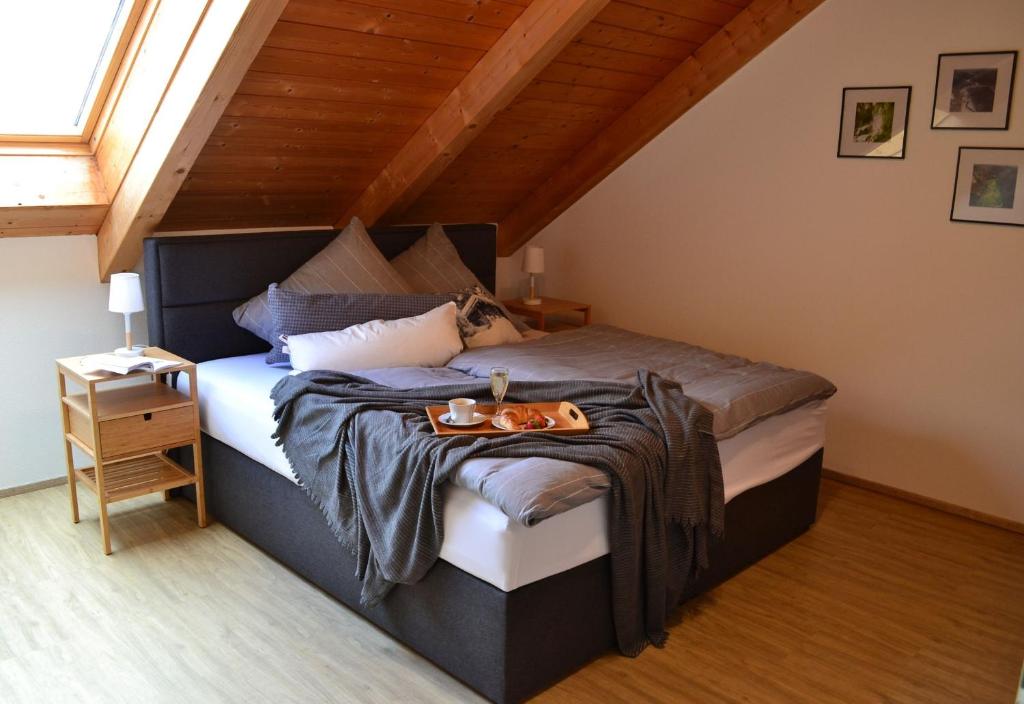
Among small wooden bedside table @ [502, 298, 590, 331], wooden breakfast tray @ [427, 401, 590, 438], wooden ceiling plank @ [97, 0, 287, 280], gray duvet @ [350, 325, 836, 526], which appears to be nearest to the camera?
gray duvet @ [350, 325, 836, 526]

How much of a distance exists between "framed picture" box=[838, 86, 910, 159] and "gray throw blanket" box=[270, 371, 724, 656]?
166 cm

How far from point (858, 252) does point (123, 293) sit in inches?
121

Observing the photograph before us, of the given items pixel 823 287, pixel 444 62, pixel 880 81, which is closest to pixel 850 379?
pixel 823 287

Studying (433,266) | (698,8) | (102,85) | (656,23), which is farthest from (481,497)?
(698,8)

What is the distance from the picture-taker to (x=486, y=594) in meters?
2.40

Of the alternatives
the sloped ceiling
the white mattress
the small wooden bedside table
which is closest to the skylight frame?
the sloped ceiling

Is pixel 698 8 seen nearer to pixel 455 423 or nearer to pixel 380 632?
pixel 455 423

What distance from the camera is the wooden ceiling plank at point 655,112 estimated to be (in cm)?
406

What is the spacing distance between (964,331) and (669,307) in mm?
1522

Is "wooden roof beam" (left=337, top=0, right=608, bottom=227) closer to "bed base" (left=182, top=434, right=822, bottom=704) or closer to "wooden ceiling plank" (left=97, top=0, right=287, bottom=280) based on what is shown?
"wooden ceiling plank" (left=97, top=0, right=287, bottom=280)

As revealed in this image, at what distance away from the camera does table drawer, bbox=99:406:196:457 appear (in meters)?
3.21

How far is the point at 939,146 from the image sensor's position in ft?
12.3

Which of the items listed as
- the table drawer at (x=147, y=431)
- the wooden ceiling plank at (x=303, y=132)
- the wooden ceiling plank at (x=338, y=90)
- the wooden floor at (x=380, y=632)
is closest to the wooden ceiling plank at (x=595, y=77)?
the wooden ceiling plank at (x=338, y=90)

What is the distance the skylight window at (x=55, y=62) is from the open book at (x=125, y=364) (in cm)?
93
